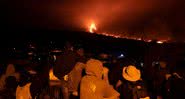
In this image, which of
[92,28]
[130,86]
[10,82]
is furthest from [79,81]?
[92,28]

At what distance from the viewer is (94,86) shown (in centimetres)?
308

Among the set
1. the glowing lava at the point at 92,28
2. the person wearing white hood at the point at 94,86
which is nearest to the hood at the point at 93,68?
the person wearing white hood at the point at 94,86

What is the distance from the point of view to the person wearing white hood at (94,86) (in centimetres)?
304

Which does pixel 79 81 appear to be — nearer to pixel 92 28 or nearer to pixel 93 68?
pixel 93 68

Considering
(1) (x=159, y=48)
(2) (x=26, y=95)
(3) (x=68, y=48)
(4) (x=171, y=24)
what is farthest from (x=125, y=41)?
(2) (x=26, y=95)

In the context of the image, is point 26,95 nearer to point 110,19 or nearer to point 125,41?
point 125,41

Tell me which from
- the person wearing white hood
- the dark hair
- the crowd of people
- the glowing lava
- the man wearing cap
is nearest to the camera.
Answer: the person wearing white hood

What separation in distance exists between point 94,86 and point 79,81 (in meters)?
0.29

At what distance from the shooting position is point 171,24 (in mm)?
6738

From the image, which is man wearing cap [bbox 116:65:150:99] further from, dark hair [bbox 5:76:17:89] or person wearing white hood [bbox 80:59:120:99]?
dark hair [bbox 5:76:17:89]

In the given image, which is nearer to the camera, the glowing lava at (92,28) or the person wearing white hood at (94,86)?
the person wearing white hood at (94,86)

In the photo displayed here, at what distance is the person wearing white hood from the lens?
3.04 m

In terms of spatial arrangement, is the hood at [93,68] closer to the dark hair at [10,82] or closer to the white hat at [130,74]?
the white hat at [130,74]

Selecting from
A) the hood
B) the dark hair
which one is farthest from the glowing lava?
the hood
